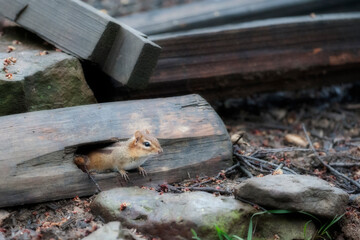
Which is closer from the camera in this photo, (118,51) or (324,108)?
(118,51)

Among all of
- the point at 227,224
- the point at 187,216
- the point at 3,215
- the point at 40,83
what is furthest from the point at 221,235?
the point at 40,83

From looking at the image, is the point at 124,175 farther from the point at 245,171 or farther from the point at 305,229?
the point at 305,229

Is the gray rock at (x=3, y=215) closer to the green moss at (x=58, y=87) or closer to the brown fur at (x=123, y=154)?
the brown fur at (x=123, y=154)

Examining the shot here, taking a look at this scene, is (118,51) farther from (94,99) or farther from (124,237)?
(124,237)

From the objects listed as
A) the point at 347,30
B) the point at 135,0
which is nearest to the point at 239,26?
the point at 347,30

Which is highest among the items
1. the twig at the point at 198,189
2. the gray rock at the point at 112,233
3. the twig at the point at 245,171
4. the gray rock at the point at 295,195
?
the gray rock at the point at 295,195

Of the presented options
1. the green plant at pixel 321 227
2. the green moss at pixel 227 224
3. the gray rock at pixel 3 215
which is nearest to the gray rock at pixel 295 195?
the green plant at pixel 321 227
